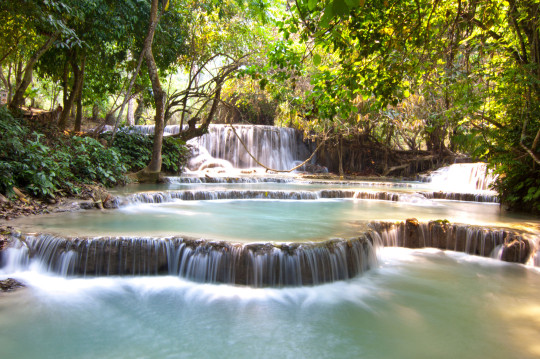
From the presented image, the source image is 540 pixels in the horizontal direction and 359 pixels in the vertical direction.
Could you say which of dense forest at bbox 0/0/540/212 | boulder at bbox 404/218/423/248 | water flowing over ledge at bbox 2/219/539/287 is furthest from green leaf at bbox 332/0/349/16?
boulder at bbox 404/218/423/248

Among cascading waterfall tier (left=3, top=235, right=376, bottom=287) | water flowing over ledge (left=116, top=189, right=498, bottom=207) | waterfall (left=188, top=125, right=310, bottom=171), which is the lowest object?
cascading waterfall tier (left=3, top=235, right=376, bottom=287)

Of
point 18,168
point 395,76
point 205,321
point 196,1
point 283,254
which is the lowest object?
point 205,321

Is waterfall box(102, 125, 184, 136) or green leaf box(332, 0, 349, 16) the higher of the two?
waterfall box(102, 125, 184, 136)

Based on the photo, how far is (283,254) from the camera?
4.62 metres

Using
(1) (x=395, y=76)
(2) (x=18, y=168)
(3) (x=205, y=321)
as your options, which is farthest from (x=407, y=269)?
(2) (x=18, y=168)

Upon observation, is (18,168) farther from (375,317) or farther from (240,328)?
(375,317)

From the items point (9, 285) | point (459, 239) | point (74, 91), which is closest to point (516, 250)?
point (459, 239)

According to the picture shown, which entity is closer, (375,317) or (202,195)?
(375,317)

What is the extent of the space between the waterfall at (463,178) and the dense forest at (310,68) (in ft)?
7.80

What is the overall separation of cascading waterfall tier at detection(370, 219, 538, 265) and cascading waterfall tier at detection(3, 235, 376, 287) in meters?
1.74

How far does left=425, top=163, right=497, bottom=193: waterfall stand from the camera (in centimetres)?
1462

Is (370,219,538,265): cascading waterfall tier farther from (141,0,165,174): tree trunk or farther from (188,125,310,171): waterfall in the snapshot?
(188,125,310,171): waterfall

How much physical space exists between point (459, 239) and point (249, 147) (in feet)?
50.0

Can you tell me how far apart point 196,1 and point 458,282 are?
40.4 feet
